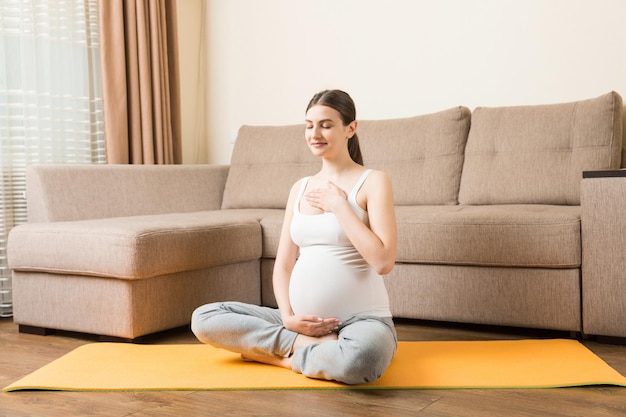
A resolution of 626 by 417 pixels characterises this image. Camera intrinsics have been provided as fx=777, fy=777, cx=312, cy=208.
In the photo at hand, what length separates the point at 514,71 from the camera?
3.60 m

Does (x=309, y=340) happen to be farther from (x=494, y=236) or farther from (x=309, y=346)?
(x=494, y=236)

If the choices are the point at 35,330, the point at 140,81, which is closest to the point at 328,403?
the point at 35,330

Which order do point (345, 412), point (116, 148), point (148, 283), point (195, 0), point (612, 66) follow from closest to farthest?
point (345, 412) → point (148, 283) → point (612, 66) → point (116, 148) → point (195, 0)

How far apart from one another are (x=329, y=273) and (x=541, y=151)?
1370 mm

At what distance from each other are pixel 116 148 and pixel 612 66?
2.36 metres

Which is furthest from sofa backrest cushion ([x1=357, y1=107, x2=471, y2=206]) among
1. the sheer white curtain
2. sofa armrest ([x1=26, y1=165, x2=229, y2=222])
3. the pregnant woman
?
the sheer white curtain

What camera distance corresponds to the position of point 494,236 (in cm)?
271

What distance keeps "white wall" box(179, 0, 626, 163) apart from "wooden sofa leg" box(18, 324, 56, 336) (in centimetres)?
182

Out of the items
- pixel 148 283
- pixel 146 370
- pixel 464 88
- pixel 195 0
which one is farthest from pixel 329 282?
pixel 195 0

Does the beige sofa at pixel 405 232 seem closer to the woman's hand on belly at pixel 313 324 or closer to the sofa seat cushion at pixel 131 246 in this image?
the sofa seat cushion at pixel 131 246

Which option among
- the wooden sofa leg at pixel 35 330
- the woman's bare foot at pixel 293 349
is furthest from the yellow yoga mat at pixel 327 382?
the wooden sofa leg at pixel 35 330

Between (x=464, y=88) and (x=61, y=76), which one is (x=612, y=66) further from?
(x=61, y=76)

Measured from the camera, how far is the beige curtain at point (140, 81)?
12.8 feet

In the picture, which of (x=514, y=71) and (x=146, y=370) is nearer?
(x=146, y=370)
